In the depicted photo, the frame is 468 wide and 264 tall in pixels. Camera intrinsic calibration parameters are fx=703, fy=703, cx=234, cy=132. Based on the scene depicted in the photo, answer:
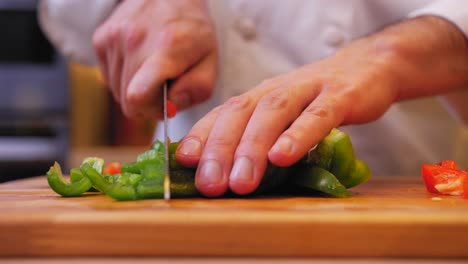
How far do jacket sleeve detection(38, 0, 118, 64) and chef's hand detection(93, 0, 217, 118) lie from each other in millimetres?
268

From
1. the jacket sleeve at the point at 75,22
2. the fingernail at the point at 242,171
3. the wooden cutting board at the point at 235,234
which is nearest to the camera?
the wooden cutting board at the point at 235,234

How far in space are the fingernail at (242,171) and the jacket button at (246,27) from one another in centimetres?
82

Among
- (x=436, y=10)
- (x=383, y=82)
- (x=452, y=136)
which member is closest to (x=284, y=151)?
(x=383, y=82)

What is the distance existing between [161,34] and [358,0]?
1.81ft

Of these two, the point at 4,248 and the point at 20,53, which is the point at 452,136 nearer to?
the point at 4,248

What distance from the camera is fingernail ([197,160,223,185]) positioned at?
987 millimetres

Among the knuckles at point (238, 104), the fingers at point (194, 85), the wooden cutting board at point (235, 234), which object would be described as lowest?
the wooden cutting board at point (235, 234)

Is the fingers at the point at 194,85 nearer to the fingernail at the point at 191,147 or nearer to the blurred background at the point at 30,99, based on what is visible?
the fingernail at the point at 191,147

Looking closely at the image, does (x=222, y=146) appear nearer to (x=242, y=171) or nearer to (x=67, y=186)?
(x=242, y=171)

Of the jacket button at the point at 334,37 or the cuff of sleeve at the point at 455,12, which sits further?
the jacket button at the point at 334,37

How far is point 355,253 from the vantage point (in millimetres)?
778

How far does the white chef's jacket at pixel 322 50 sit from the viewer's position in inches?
69.1

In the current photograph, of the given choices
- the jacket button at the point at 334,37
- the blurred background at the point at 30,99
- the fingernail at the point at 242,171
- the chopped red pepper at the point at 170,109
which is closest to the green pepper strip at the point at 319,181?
the fingernail at the point at 242,171

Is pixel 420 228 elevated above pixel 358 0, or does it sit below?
below
